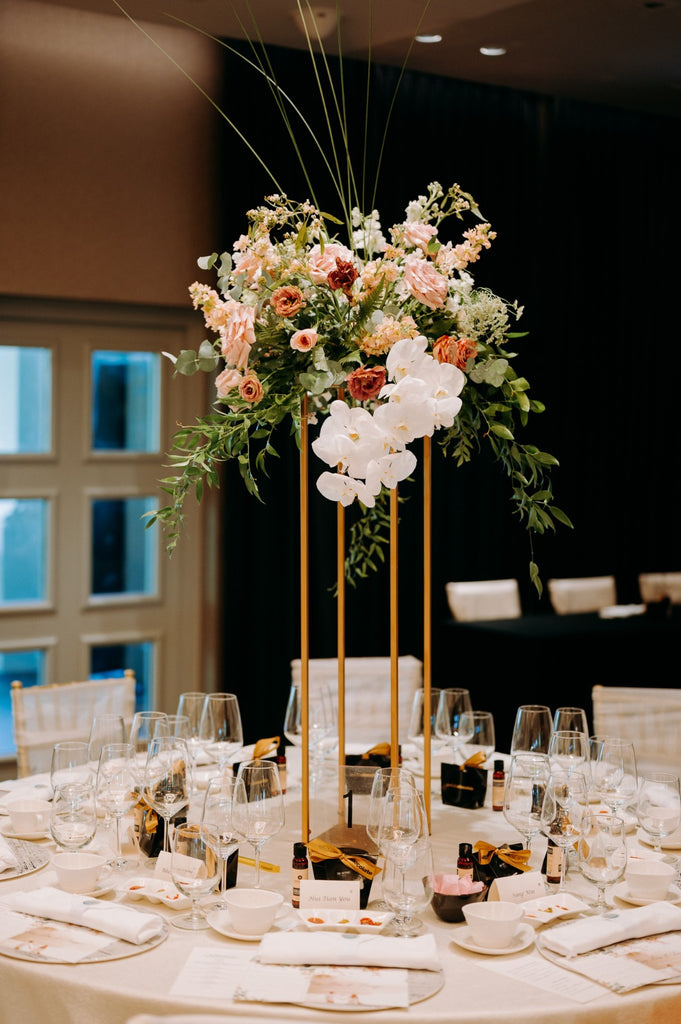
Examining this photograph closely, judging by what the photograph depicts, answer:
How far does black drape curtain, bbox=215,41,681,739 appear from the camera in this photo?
5.45m

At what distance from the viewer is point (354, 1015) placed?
159 centimetres

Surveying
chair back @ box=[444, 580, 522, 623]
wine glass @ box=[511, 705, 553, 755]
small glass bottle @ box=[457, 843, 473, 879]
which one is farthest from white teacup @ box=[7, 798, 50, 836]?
chair back @ box=[444, 580, 522, 623]

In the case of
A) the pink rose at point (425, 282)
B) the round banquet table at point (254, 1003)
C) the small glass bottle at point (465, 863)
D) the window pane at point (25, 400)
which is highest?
the window pane at point (25, 400)

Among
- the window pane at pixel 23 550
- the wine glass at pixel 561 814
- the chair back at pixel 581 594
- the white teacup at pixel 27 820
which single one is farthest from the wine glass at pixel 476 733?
the chair back at pixel 581 594

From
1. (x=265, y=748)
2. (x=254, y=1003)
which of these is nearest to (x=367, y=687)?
(x=265, y=748)

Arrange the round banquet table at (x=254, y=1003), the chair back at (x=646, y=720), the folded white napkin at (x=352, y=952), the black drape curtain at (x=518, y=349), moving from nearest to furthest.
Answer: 1. the round banquet table at (x=254, y=1003)
2. the folded white napkin at (x=352, y=952)
3. the chair back at (x=646, y=720)
4. the black drape curtain at (x=518, y=349)

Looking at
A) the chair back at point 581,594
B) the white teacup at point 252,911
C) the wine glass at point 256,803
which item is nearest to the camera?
the white teacup at point 252,911

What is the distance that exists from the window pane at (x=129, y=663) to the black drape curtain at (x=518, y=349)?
37cm

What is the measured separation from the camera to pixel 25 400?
503 centimetres

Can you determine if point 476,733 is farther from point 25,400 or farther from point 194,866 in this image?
point 25,400

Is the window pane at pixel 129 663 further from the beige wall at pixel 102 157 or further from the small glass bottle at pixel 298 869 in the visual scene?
the small glass bottle at pixel 298 869

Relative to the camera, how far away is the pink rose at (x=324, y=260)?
2.16 meters

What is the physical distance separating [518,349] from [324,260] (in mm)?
4625

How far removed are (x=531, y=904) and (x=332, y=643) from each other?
377 centimetres
